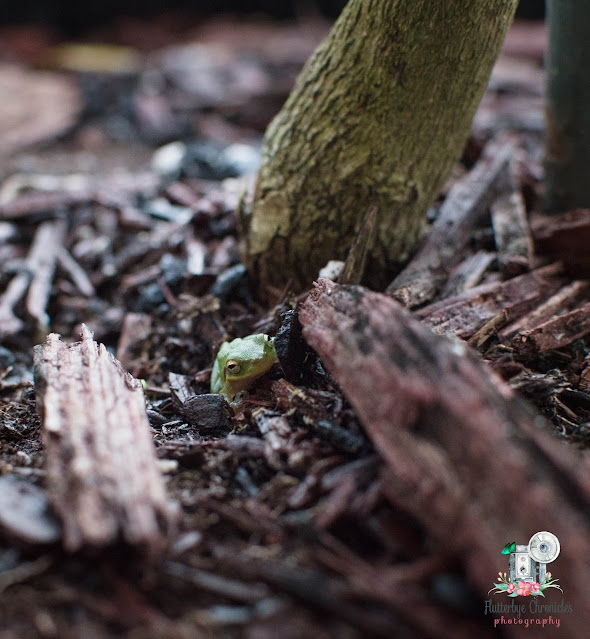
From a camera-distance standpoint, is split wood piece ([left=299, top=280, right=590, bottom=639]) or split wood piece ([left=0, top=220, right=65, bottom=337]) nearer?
split wood piece ([left=299, top=280, right=590, bottom=639])

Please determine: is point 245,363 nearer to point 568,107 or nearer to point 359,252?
point 359,252

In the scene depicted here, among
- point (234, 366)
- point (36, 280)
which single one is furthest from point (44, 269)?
point (234, 366)

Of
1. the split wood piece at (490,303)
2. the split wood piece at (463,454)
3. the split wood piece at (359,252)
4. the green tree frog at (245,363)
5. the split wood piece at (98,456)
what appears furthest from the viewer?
the split wood piece at (359,252)

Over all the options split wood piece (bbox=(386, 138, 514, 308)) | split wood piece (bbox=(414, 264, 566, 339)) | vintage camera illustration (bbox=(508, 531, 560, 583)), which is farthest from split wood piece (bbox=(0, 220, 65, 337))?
vintage camera illustration (bbox=(508, 531, 560, 583))

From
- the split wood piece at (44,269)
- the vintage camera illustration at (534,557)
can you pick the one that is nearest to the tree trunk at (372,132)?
the split wood piece at (44,269)

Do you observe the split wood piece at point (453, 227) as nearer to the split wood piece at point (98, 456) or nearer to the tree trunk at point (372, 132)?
the tree trunk at point (372, 132)

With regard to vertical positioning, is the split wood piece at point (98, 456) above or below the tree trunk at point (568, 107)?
below

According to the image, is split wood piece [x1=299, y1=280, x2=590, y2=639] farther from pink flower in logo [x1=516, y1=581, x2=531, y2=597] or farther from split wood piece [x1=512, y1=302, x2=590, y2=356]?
split wood piece [x1=512, y1=302, x2=590, y2=356]
